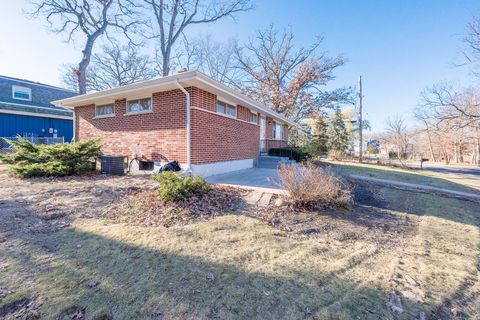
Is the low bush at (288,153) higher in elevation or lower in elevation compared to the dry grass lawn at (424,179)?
higher

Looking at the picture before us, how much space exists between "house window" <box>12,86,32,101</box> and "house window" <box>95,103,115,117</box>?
11.8 m

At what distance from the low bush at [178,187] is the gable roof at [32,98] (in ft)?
49.5

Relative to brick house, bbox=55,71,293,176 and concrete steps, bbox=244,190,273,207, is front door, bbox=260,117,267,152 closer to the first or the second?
brick house, bbox=55,71,293,176

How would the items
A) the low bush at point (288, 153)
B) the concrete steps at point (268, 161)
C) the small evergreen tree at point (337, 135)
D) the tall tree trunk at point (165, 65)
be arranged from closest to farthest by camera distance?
the concrete steps at point (268, 161)
the low bush at point (288, 153)
the tall tree trunk at point (165, 65)
the small evergreen tree at point (337, 135)

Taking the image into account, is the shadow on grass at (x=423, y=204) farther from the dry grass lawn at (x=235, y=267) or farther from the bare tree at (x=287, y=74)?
the bare tree at (x=287, y=74)

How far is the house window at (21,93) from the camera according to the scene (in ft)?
53.6

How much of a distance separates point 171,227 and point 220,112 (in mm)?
5968

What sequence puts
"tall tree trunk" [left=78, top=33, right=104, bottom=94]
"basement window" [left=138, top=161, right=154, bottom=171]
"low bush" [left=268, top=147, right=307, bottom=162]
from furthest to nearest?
"tall tree trunk" [left=78, top=33, right=104, bottom=94]
"low bush" [left=268, top=147, right=307, bottom=162]
"basement window" [left=138, top=161, right=154, bottom=171]

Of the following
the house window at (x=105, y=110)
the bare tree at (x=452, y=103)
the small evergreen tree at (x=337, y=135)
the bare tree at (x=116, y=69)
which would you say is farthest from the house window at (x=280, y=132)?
the bare tree at (x=116, y=69)

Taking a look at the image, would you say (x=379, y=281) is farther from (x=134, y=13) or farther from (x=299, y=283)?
(x=134, y=13)

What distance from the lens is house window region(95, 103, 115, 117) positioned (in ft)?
32.0

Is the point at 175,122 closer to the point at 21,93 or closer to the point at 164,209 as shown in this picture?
the point at 164,209

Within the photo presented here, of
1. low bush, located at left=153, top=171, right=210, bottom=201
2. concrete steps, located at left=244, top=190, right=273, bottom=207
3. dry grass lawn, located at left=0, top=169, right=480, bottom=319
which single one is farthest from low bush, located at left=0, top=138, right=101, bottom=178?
concrete steps, located at left=244, top=190, right=273, bottom=207

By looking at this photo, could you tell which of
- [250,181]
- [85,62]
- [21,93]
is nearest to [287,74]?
[85,62]
